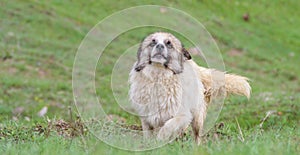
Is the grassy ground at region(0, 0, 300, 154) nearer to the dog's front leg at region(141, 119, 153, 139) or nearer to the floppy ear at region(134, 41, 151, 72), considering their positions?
the dog's front leg at region(141, 119, 153, 139)

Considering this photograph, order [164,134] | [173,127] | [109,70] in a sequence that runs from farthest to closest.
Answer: [109,70] < [173,127] < [164,134]

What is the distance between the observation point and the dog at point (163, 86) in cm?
705

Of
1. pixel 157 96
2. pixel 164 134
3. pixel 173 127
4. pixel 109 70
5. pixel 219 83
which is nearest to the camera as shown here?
pixel 164 134

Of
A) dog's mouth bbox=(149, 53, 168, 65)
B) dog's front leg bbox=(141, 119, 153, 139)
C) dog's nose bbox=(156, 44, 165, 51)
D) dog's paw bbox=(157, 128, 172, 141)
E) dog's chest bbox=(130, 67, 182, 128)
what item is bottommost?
dog's paw bbox=(157, 128, 172, 141)

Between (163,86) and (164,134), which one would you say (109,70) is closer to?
(163,86)

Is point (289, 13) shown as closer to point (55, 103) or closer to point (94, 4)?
point (94, 4)

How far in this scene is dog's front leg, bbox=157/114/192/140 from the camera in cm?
672

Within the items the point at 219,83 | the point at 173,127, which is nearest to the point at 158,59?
the point at 173,127

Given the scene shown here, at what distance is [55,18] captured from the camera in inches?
927

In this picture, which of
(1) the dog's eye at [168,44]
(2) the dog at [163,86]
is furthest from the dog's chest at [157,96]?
(1) the dog's eye at [168,44]

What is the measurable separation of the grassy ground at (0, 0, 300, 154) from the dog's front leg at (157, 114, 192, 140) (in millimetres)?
270

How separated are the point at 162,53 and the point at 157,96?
22.2 inches

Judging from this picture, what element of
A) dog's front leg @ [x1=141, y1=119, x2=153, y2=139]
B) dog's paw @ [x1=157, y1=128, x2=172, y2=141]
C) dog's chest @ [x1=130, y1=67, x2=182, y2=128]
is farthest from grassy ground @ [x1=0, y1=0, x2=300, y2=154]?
dog's front leg @ [x1=141, y1=119, x2=153, y2=139]

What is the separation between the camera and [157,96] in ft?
23.6
